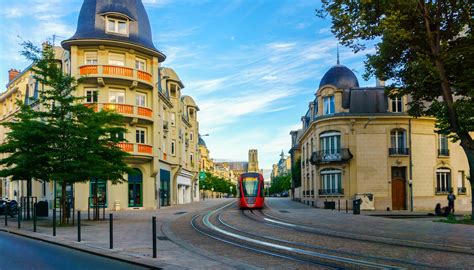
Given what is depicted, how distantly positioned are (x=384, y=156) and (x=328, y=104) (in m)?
6.72

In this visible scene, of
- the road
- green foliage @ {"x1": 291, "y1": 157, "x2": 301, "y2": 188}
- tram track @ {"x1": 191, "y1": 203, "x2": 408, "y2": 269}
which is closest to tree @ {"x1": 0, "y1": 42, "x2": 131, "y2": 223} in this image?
the road

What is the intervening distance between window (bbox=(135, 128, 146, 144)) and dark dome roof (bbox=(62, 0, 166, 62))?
6840 mm

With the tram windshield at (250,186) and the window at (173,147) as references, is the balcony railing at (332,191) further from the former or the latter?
the window at (173,147)

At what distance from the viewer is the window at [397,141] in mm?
39031

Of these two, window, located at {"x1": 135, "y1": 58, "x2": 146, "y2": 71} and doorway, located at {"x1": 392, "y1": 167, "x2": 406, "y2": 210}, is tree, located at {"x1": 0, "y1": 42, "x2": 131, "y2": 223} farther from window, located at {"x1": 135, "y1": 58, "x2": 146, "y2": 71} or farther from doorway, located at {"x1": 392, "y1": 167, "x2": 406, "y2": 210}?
doorway, located at {"x1": 392, "y1": 167, "x2": 406, "y2": 210}

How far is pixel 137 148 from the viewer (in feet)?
124

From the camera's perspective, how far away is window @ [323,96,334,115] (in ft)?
134

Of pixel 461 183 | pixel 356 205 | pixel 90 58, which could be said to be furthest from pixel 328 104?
pixel 90 58

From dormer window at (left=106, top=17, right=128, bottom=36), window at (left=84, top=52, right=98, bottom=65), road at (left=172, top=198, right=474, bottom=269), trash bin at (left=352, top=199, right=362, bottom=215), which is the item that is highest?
dormer window at (left=106, top=17, right=128, bottom=36)

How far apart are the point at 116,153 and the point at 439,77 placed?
630 inches

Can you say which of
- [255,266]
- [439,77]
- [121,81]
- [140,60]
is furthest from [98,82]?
[255,266]

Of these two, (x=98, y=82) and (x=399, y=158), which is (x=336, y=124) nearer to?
(x=399, y=158)

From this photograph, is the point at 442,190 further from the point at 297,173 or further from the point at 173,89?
the point at 173,89

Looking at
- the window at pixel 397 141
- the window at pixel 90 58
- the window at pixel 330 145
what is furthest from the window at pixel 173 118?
the window at pixel 397 141
